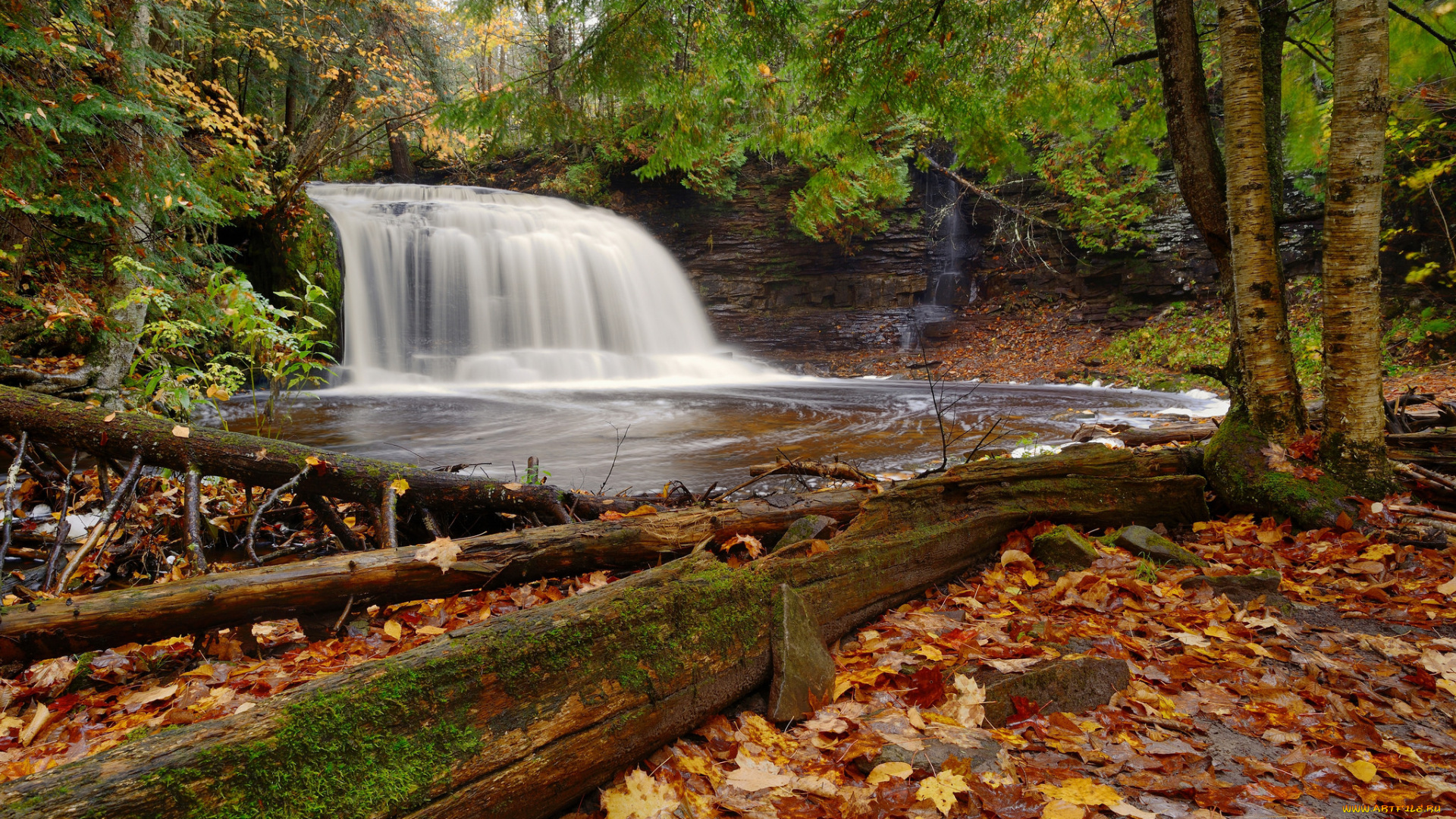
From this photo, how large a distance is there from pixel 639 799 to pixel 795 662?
2.32 ft

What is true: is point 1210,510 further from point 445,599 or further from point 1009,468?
point 445,599

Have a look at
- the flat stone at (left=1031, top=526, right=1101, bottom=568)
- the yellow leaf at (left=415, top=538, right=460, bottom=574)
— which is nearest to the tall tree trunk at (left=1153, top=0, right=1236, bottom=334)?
the flat stone at (left=1031, top=526, right=1101, bottom=568)

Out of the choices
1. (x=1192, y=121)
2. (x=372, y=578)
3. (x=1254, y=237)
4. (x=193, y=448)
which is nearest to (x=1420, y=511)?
(x=1254, y=237)

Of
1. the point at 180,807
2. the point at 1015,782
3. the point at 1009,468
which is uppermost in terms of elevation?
the point at 1009,468

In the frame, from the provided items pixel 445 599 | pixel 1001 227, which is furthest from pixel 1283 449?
pixel 1001 227

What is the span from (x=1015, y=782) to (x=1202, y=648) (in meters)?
1.20

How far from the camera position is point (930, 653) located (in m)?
2.31

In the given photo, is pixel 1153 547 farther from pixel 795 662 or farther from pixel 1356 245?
pixel 795 662

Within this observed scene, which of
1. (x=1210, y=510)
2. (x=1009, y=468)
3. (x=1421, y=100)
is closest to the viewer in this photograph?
(x=1009, y=468)

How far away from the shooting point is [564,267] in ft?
57.2

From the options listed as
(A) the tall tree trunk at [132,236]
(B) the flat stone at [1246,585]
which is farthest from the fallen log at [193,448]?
(B) the flat stone at [1246,585]

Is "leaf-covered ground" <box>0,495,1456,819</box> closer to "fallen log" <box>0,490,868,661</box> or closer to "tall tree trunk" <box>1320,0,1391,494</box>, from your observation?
"fallen log" <box>0,490,868,661</box>

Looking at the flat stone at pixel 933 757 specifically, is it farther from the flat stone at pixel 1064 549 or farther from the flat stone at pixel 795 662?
the flat stone at pixel 1064 549

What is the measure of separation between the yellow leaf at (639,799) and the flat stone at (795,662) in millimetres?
470
